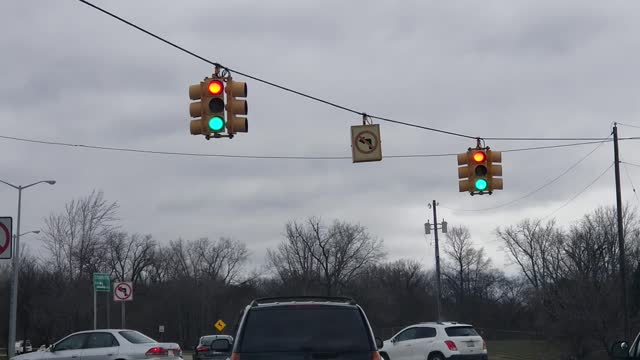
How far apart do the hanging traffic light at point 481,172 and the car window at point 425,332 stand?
6.19 m

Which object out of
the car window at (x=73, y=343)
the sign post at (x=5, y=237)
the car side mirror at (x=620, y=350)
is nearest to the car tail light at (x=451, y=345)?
the car window at (x=73, y=343)

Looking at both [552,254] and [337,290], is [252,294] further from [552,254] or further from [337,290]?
[552,254]

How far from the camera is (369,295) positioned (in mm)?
85000

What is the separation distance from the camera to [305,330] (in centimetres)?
971

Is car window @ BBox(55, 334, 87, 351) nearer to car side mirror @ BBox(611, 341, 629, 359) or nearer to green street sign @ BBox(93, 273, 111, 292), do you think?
green street sign @ BBox(93, 273, 111, 292)

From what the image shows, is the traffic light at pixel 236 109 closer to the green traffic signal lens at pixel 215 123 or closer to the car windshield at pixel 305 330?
the green traffic signal lens at pixel 215 123

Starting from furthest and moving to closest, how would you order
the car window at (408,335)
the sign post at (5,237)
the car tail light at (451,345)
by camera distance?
the car window at (408,335), the car tail light at (451,345), the sign post at (5,237)

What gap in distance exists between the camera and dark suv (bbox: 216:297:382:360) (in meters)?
9.41

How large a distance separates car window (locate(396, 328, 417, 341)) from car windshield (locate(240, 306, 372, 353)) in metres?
16.8

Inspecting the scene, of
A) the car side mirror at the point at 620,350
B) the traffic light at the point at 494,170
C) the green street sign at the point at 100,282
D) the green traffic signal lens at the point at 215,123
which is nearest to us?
the car side mirror at the point at 620,350

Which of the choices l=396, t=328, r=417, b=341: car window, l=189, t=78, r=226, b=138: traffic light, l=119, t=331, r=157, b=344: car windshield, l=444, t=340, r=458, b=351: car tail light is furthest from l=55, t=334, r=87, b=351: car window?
l=444, t=340, r=458, b=351: car tail light

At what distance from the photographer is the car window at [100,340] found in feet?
72.3

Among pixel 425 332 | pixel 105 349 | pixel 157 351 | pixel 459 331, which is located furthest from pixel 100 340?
pixel 459 331

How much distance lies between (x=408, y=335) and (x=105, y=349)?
31.3 ft
